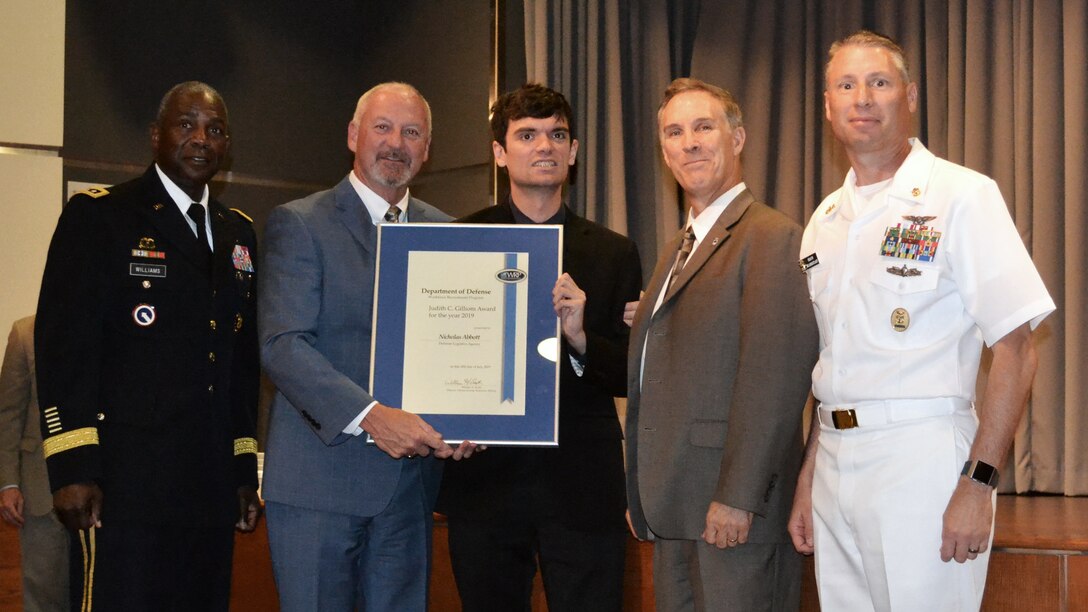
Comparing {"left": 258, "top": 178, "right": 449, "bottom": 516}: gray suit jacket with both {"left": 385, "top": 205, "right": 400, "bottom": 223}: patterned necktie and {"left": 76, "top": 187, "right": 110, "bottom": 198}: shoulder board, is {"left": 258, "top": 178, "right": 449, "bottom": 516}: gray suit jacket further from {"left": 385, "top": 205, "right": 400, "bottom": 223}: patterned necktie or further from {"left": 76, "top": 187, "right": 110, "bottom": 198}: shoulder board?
{"left": 76, "top": 187, "right": 110, "bottom": 198}: shoulder board

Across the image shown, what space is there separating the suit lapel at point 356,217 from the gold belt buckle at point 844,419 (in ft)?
4.02

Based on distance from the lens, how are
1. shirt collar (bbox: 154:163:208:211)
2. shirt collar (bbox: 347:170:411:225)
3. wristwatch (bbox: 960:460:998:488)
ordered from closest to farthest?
wristwatch (bbox: 960:460:998:488) → shirt collar (bbox: 154:163:208:211) → shirt collar (bbox: 347:170:411:225)

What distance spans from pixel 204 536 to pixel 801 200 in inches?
117

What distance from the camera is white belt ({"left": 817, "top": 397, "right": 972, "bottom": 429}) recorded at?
2.33m

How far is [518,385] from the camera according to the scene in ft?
9.23

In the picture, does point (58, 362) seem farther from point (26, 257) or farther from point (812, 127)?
point (812, 127)

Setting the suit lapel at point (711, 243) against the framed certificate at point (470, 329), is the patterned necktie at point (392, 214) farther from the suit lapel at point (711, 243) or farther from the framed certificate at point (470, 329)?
the suit lapel at point (711, 243)

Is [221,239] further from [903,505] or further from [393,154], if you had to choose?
[903,505]

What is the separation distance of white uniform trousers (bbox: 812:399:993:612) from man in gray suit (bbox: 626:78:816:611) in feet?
0.64

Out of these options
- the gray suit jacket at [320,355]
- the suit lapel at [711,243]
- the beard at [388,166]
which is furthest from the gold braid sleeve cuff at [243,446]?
the suit lapel at [711,243]

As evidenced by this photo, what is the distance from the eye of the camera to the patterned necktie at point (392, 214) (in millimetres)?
3018

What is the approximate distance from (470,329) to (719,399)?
0.66 meters

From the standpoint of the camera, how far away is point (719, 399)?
2.63 meters

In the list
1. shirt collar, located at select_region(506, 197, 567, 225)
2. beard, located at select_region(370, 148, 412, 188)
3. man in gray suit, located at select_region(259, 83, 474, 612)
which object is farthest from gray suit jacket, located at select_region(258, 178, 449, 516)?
shirt collar, located at select_region(506, 197, 567, 225)
